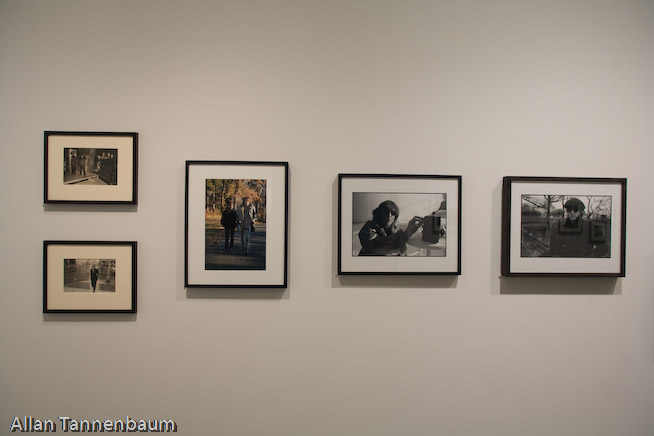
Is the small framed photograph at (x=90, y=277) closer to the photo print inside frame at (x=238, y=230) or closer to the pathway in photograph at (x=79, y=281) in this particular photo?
the pathway in photograph at (x=79, y=281)

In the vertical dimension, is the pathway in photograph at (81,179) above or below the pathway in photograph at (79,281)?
above

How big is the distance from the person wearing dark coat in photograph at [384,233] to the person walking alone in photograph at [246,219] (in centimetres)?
41

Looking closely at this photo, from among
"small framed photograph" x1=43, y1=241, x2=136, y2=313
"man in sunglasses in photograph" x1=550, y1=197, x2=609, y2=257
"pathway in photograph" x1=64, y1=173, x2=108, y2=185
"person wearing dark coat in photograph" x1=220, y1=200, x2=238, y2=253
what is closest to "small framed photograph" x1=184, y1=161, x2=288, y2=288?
"person wearing dark coat in photograph" x1=220, y1=200, x2=238, y2=253

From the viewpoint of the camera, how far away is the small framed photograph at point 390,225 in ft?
4.49

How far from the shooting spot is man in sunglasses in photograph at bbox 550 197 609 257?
1.39 metres

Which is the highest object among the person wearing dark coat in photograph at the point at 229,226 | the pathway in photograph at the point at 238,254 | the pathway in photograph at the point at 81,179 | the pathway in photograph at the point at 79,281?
the pathway in photograph at the point at 81,179

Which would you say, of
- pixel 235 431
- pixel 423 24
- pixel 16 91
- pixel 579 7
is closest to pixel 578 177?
pixel 579 7

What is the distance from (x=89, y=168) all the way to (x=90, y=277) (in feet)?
1.31

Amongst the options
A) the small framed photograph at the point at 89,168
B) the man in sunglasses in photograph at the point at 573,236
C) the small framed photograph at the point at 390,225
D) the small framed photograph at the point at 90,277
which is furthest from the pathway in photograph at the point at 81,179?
the man in sunglasses in photograph at the point at 573,236

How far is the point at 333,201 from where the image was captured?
1.39 meters

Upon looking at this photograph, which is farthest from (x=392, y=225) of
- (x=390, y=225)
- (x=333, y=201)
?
(x=333, y=201)

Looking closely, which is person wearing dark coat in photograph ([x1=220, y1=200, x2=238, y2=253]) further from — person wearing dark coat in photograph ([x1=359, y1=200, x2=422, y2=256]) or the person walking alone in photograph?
person wearing dark coat in photograph ([x1=359, y1=200, x2=422, y2=256])

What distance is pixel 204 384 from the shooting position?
4.50 ft

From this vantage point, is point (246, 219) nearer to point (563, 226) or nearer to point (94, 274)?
point (94, 274)
